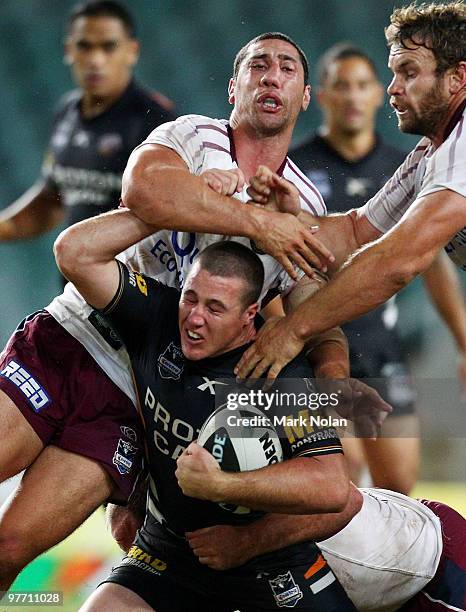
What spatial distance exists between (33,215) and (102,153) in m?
0.61

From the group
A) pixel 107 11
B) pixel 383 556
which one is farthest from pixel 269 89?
pixel 107 11

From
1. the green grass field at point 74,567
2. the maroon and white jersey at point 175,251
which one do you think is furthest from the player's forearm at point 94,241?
the green grass field at point 74,567

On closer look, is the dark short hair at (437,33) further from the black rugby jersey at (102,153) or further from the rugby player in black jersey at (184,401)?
the black rugby jersey at (102,153)

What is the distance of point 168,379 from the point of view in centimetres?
317

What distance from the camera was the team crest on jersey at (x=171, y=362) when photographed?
10.4ft

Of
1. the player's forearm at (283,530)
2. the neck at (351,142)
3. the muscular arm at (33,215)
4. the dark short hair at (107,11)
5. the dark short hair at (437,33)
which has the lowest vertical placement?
the player's forearm at (283,530)

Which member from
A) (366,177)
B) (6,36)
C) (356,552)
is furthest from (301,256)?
(6,36)

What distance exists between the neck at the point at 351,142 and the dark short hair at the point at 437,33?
1.77 m

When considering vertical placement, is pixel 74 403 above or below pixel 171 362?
below

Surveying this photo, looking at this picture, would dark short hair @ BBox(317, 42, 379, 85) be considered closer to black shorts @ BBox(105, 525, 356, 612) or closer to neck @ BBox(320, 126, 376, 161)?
neck @ BBox(320, 126, 376, 161)

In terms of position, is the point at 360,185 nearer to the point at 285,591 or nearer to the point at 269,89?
the point at 269,89

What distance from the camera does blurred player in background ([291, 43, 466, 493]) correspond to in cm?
501

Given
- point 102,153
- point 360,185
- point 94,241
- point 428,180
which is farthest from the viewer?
point 102,153

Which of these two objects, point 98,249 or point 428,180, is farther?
point 428,180
